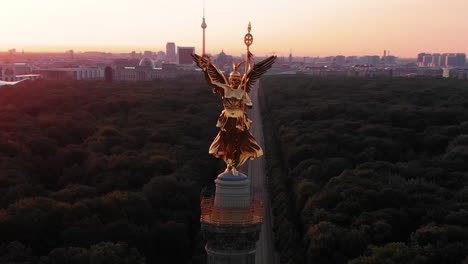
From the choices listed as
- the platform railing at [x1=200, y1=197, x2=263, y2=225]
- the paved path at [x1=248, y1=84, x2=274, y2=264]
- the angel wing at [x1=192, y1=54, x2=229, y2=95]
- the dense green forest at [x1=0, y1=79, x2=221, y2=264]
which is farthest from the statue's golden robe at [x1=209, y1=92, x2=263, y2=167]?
the dense green forest at [x1=0, y1=79, x2=221, y2=264]

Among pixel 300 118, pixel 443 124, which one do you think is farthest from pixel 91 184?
pixel 443 124

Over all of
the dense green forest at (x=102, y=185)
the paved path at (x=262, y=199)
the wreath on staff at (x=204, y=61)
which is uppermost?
the wreath on staff at (x=204, y=61)

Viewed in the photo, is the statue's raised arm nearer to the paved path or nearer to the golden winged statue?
the golden winged statue

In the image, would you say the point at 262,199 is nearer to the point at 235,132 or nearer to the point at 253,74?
the point at 235,132

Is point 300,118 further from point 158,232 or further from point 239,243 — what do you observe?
point 239,243

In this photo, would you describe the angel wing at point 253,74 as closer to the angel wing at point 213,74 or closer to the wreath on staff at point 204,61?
the angel wing at point 213,74

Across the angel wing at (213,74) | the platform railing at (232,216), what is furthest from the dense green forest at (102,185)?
the angel wing at (213,74)
